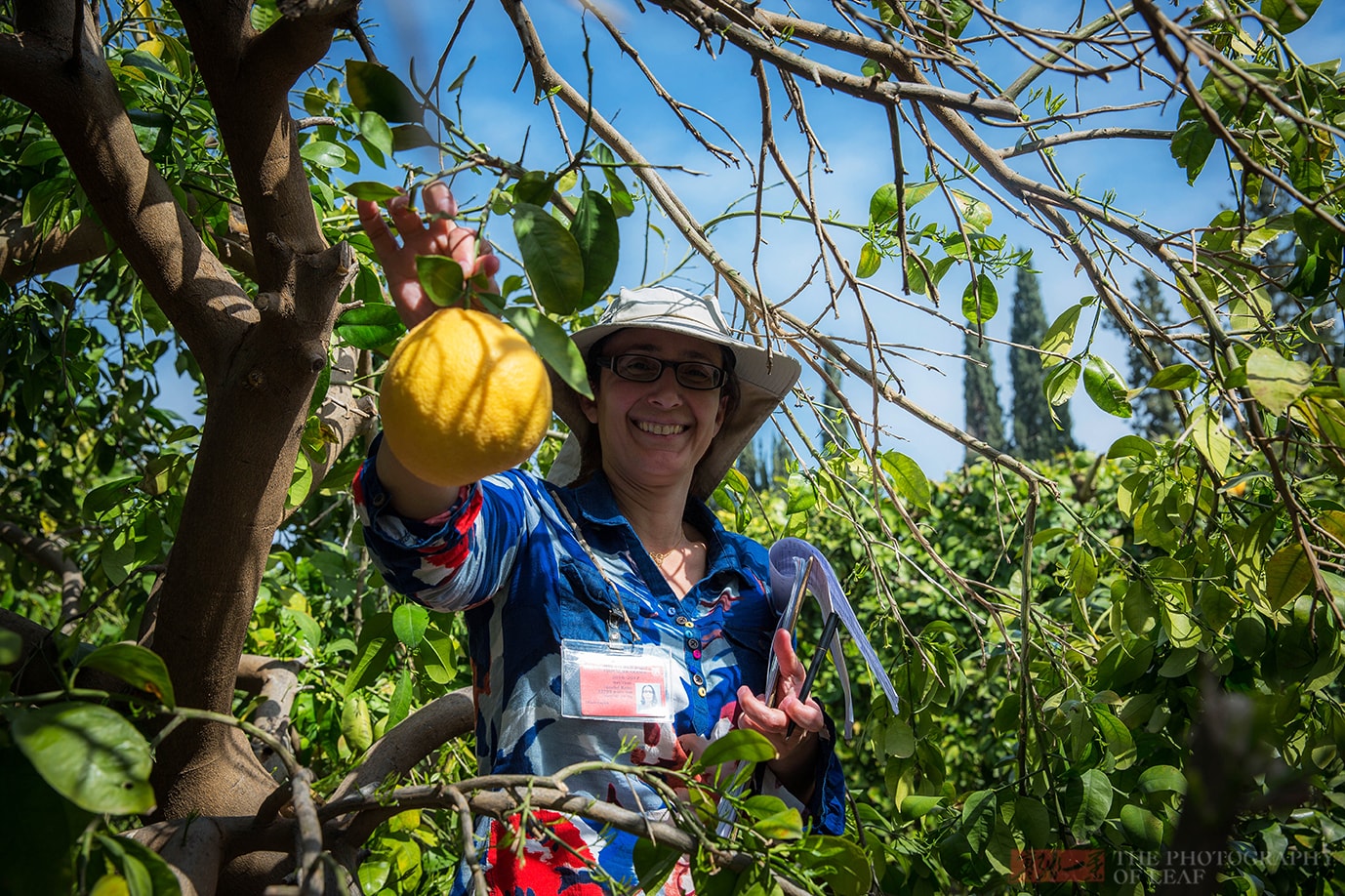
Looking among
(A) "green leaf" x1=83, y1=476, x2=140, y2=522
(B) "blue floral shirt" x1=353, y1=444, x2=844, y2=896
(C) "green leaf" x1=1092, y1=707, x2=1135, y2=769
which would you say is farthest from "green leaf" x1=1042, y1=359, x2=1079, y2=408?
(A) "green leaf" x1=83, y1=476, x2=140, y2=522

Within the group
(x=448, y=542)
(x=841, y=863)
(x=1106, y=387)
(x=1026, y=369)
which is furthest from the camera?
(x=1026, y=369)

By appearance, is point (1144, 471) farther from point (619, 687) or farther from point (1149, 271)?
point (619, 687)

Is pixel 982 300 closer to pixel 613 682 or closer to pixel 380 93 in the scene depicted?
pixel 613 682

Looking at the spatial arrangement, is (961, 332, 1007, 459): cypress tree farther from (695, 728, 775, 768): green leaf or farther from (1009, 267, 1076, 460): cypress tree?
(695, 728, 775, 768): green leaf

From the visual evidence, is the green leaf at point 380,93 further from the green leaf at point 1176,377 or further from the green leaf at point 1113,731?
the green leaf at point 1113,731

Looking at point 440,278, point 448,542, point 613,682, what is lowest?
point 613,682

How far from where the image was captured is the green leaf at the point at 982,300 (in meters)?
1.61

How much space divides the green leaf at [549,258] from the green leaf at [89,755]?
1.47 ft

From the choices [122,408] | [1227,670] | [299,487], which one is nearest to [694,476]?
[299,487]

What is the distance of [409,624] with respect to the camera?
149 centimetres

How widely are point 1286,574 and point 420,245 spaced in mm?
1205

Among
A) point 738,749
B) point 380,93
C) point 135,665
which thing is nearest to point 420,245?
point 380,93

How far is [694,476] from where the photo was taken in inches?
76.2

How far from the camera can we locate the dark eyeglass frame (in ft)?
5.40
